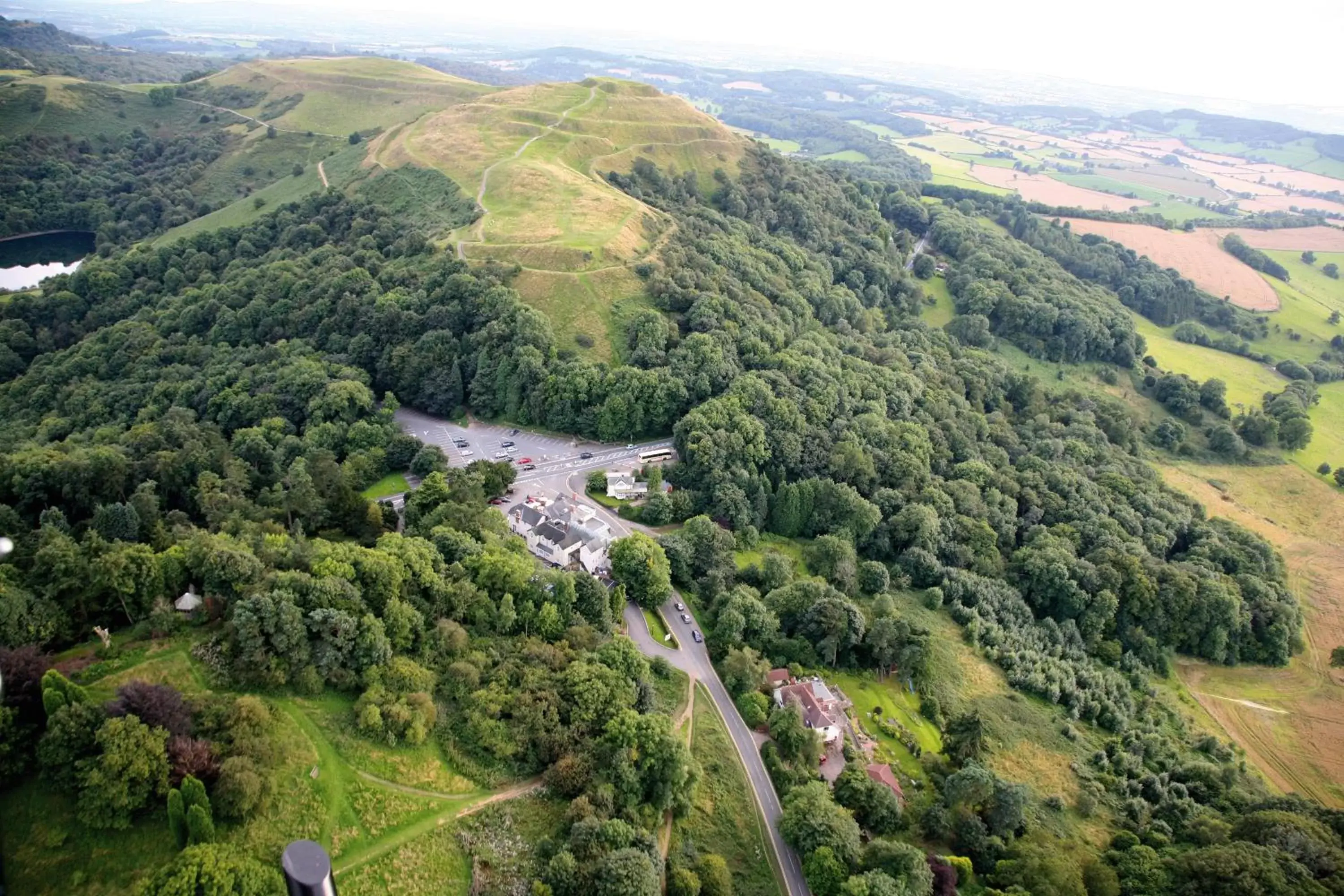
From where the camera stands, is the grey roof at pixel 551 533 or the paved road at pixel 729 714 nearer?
the paved road at pixel 729 714

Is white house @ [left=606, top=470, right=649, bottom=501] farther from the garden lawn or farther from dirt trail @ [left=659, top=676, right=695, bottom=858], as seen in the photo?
dirt trail @ [left=659, top=676, right=695, bottom=858]

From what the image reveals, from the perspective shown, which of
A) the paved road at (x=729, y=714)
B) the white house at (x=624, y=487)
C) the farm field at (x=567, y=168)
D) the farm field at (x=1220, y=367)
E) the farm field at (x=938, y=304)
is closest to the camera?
the paved road at (x=729, y=714)

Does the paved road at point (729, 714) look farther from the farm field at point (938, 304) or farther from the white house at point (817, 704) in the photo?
the farm field at point (938, 304)

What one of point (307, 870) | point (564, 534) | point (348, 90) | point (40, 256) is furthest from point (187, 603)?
point (348, 90)

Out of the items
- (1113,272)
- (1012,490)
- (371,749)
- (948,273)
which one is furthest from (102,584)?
(1113,272)

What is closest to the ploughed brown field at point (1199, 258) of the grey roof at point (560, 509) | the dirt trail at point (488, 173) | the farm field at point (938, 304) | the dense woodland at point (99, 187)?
the farm field at point (938, 304)
